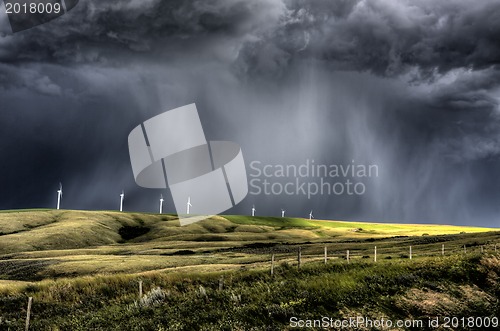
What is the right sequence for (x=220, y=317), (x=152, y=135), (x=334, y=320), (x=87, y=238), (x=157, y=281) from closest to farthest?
1. (x=334, y=320)
2. (x=220, y=317)
3. (x=157, y=281)
4. (x=152, y=135)
5. (x=87, y=238)

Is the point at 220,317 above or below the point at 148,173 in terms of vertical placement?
below

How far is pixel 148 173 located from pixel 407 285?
152 meters

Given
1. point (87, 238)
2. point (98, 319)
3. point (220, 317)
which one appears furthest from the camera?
point (87, 238)

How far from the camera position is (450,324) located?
10195mm

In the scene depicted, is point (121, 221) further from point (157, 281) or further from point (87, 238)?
point (157, 281)

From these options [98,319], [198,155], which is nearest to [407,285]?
[98,319]

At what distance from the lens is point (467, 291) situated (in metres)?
12.0

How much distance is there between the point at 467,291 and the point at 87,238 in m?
114

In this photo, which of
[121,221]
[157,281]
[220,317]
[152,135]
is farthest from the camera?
[121,221]

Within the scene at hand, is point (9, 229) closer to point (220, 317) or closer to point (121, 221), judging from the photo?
point (121, 221)

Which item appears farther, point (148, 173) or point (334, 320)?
point (148, 173)

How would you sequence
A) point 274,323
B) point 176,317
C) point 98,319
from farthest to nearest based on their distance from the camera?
point 98,319 < point 176,317 < point 274,323

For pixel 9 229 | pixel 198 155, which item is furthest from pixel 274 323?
pixel 9 229

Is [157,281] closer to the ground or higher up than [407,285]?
closer to the ground
